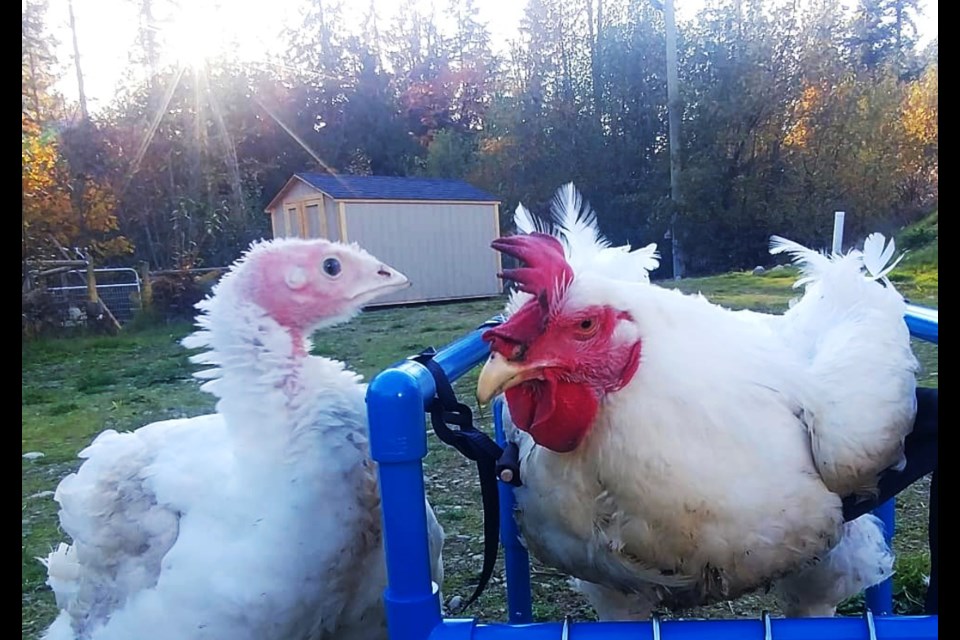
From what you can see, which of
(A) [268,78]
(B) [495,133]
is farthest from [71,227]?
(B) [495,133]

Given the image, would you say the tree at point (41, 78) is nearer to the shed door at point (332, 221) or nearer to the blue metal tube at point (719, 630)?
the shed door at point (332, 221)

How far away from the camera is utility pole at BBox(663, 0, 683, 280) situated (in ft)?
19.0

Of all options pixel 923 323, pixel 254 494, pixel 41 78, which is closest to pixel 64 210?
pixel 41 78

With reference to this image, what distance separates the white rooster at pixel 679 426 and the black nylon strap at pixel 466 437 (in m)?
0.05

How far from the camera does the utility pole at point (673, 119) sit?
5800 mm

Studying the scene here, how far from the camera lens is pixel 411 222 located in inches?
227

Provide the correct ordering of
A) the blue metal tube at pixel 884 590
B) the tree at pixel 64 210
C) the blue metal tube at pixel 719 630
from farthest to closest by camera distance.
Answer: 1. the tree at pixel 64 210
2. the blue metal tube at pixel 884 590
3. the blue metal tube at pixel 719 630

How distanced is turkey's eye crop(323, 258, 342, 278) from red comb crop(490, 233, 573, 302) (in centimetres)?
36

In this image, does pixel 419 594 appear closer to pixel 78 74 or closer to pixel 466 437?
pixel 466 437

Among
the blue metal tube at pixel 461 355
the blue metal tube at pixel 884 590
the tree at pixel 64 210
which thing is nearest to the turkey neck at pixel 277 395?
the blue metal tube at pixel 461 355


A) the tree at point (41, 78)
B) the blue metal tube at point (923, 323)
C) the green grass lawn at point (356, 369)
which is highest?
the tree at point (41, 78)

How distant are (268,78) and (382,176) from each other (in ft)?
3.76

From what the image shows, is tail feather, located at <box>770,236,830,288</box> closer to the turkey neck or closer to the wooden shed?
the turkey neck

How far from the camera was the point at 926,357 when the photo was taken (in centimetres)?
121
